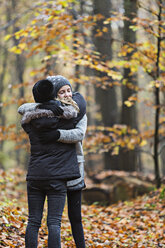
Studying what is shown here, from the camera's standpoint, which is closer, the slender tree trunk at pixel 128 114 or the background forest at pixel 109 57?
the background forest at pixel 109 57

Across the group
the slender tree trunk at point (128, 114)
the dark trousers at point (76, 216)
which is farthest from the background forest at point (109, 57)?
the dark trousers at point (76, 216)

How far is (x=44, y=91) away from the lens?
323 centimetres

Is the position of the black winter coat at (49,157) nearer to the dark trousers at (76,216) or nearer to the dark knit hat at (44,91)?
the dark knit hat at (44,91)

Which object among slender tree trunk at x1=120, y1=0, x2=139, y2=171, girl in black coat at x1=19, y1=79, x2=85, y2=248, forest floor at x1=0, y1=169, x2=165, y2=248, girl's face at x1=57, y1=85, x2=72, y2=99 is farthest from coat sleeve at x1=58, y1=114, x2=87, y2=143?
slender tree trunk at x1=120, y1=0, x2=139, y2=171

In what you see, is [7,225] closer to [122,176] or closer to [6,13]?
[122,176]

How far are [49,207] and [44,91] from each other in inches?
48.1

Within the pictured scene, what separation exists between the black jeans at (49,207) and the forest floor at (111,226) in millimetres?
935

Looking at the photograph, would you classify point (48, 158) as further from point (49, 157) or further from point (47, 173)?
point (47, 173)

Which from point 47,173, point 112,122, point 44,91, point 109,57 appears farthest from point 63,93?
point 112,122

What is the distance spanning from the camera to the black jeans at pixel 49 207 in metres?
3.18

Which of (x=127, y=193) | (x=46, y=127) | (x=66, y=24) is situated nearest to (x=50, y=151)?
(x=46, y=127)

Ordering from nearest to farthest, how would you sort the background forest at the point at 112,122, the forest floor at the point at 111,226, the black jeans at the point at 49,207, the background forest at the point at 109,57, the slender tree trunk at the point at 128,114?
the black jeans at the point at 49,207, the forest floor at the point at 111,226, the background forest at the point at 112,122, the background forest at the point at 109,57, the slender tree trunk at the point at 128,114

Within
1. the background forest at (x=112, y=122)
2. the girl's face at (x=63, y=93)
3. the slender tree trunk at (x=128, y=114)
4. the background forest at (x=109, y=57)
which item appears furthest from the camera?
the slender tree trunk at (x=128, y=114)

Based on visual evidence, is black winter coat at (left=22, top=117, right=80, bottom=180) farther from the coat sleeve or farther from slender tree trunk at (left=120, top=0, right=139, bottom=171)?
slender tree trunk at (left=120, top=0, right=139, bottom=171)
